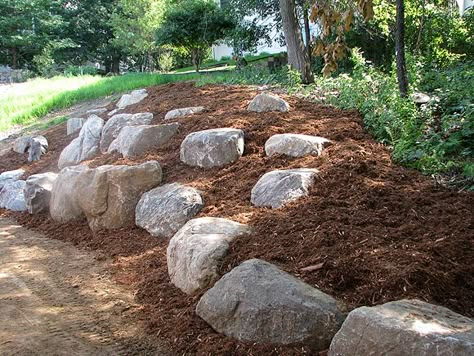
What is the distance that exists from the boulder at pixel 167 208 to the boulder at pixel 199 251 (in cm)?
74

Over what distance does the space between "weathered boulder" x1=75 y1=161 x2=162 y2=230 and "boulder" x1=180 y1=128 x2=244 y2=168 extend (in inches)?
16.7

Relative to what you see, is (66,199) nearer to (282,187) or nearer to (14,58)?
(282,187)

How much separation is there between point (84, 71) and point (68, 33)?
8.17m

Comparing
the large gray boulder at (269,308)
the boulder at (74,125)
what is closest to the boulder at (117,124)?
the boulder at (74,125)

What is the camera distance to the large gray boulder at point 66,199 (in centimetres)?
646

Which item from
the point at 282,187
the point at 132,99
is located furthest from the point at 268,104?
the point at 132,99

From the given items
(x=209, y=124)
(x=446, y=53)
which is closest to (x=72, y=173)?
(x=209, y=124)

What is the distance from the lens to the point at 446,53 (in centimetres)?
1053

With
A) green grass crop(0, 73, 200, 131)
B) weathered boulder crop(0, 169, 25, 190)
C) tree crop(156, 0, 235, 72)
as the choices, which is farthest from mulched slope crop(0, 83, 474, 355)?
tree crop(156, 0, 235, 72)

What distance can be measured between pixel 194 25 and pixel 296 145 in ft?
34.7

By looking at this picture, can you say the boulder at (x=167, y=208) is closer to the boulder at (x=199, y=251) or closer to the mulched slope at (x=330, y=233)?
the mulched slope at (x=330, y=233)

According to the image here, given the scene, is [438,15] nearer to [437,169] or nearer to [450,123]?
[450,123]

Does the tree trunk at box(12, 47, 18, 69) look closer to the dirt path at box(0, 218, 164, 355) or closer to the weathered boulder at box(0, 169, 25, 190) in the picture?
the weathered boulder at box(0, 169, 25, 190)

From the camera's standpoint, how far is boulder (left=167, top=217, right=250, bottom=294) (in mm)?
3961
